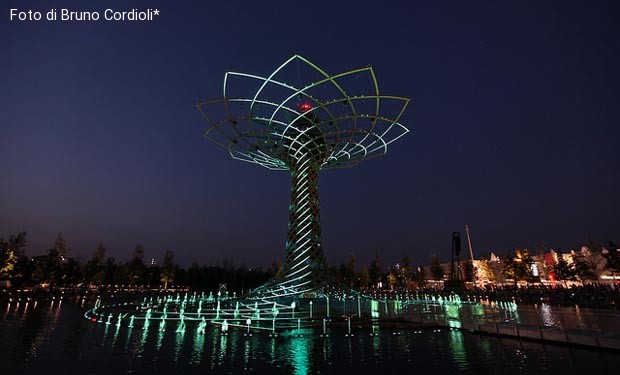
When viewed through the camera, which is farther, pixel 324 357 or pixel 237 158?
pixel 237 158

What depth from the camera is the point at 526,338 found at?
43.1 feet

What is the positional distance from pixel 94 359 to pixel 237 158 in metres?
18.2

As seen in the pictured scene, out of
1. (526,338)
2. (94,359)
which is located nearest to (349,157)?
(526,338)

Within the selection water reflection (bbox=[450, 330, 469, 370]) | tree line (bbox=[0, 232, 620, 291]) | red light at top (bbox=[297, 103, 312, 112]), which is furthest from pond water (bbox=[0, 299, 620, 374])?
tree line (bbox=[0, 232, 620, 291])

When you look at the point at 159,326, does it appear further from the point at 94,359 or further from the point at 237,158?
the point at 237,158

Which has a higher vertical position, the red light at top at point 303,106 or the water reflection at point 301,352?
the red light at top at point 303,106

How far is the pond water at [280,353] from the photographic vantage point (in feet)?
Answer: 29.6

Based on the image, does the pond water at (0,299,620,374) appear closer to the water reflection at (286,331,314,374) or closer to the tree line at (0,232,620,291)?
the water reflection at (286,331,314,374)

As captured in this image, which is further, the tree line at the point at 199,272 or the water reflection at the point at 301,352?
the tree line at the point at 199,272

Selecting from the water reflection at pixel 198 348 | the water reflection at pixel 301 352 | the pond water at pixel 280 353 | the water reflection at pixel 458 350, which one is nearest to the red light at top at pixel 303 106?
the pond water at pixel 280 353

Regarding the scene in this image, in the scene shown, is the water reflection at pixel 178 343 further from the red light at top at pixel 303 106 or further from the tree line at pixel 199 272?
the tree line at pixel 199 272

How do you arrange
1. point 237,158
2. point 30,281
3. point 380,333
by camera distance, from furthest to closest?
point 30,281, point 237,158, point 380,333

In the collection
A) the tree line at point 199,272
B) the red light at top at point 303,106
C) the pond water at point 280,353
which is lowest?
the pond water at point 280,353

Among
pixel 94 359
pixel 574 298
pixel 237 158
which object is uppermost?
pixel 237 158
